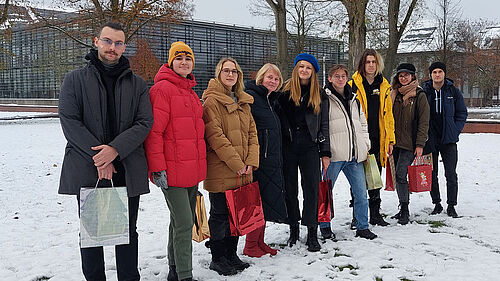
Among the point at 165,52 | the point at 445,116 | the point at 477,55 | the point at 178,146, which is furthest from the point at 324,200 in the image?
the point at 477,55

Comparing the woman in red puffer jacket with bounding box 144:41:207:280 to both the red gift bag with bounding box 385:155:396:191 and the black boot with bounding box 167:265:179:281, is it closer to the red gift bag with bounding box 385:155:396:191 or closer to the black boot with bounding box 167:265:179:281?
the black boot with bounding box 167:265:179:281

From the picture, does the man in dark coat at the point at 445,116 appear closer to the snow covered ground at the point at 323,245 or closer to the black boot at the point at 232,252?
the snow covered ground at the point at 323,245

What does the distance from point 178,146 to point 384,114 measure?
298 centimetres

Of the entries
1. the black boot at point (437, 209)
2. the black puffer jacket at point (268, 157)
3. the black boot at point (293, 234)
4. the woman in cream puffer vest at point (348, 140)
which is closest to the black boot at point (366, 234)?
the woman in cream puffer vest at point (348, 140)

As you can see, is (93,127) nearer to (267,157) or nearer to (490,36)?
(267,157)

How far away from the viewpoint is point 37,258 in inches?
174

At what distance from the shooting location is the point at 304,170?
4.74 meters

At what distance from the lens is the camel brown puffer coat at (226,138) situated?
154 inches

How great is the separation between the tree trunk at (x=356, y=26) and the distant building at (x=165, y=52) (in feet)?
80.0

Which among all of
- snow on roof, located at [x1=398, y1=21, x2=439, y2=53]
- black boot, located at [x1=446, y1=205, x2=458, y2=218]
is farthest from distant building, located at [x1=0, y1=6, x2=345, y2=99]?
black boot, located at [x1=446, y1=205, x2=458, y2=218]

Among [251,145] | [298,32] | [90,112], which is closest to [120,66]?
[90,112]

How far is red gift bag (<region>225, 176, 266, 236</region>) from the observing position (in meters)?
4.03

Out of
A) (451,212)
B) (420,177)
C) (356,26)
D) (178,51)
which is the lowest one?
(451,212)

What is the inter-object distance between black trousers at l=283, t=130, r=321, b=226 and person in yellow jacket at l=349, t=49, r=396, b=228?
1.07 metres
